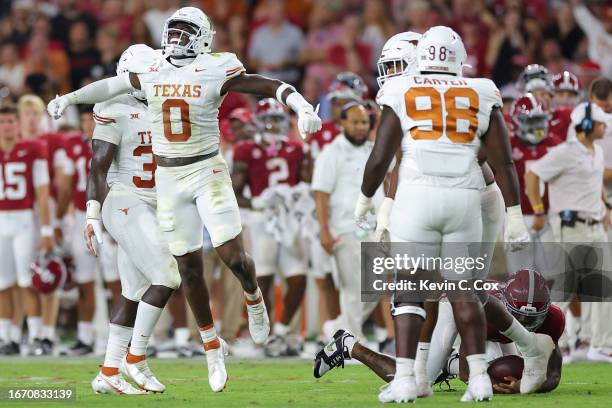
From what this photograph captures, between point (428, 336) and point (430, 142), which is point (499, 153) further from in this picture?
point (428, 336)

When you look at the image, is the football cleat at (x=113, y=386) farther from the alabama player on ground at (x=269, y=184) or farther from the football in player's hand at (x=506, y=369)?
the alabama player on ground at (x=269, y=184)

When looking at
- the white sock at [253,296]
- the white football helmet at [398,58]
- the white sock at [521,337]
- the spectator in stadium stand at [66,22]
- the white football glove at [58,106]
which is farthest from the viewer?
the spectator in stadium stand at [66,22]

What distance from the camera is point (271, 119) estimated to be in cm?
1265

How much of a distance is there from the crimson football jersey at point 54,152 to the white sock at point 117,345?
433cm

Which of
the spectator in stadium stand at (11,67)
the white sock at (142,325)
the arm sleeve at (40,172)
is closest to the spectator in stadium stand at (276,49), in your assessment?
the spectator in stadium stand at (11,67)

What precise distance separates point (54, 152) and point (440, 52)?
619 cm

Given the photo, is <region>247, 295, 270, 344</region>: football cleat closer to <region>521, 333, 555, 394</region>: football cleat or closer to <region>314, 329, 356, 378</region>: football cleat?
<region>314, 329, 356, 378</region>: football cleat

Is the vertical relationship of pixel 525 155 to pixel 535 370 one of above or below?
above

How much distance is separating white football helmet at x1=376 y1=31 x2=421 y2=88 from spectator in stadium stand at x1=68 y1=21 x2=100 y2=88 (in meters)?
8.10

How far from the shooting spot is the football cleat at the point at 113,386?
8.73m

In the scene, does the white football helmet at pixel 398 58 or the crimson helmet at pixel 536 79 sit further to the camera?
the crimson helmet at pixel 536 79

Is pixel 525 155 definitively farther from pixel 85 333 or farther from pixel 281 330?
pixel 85 333

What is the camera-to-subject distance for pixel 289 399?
326 inches

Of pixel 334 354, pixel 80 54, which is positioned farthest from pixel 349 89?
pixel 80 54
